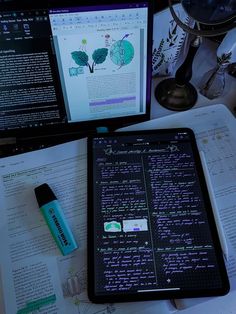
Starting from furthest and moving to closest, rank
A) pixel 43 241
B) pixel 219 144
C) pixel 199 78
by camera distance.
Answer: pixel 199 78
pixel 219 144
pixel 43 241

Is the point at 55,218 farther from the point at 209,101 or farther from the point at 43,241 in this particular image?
Answer: the point at 209,101

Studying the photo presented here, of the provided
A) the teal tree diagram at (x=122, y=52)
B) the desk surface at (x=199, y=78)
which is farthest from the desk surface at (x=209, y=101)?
the teal tree diagram at (x=122, y=52)

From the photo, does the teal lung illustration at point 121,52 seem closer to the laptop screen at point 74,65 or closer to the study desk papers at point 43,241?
the laptop screen at point 74,65

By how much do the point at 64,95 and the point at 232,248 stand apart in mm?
423

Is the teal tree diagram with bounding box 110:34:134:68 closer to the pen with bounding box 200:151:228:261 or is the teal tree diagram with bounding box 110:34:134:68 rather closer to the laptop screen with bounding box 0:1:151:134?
the laptop screen with bounding box 0:1:151:134

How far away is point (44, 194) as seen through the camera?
0.58 meters

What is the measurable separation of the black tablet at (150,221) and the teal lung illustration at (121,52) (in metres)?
0.14

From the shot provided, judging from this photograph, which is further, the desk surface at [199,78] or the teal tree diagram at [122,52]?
the desk surface at [199,78]

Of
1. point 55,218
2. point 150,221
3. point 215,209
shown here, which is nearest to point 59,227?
point 55,218

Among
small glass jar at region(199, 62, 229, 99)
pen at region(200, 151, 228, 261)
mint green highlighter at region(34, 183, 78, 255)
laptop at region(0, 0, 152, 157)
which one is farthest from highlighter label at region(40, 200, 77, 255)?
small glass jar at region(199, 62, 229, 99)

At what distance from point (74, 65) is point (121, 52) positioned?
0.09m

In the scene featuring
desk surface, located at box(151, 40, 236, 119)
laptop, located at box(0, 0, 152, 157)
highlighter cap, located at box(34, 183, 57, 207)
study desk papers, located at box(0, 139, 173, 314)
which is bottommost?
study desk papers, located at box(0, 139, 173, 314)

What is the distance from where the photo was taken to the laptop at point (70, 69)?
522mm

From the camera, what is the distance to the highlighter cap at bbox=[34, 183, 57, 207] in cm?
57
